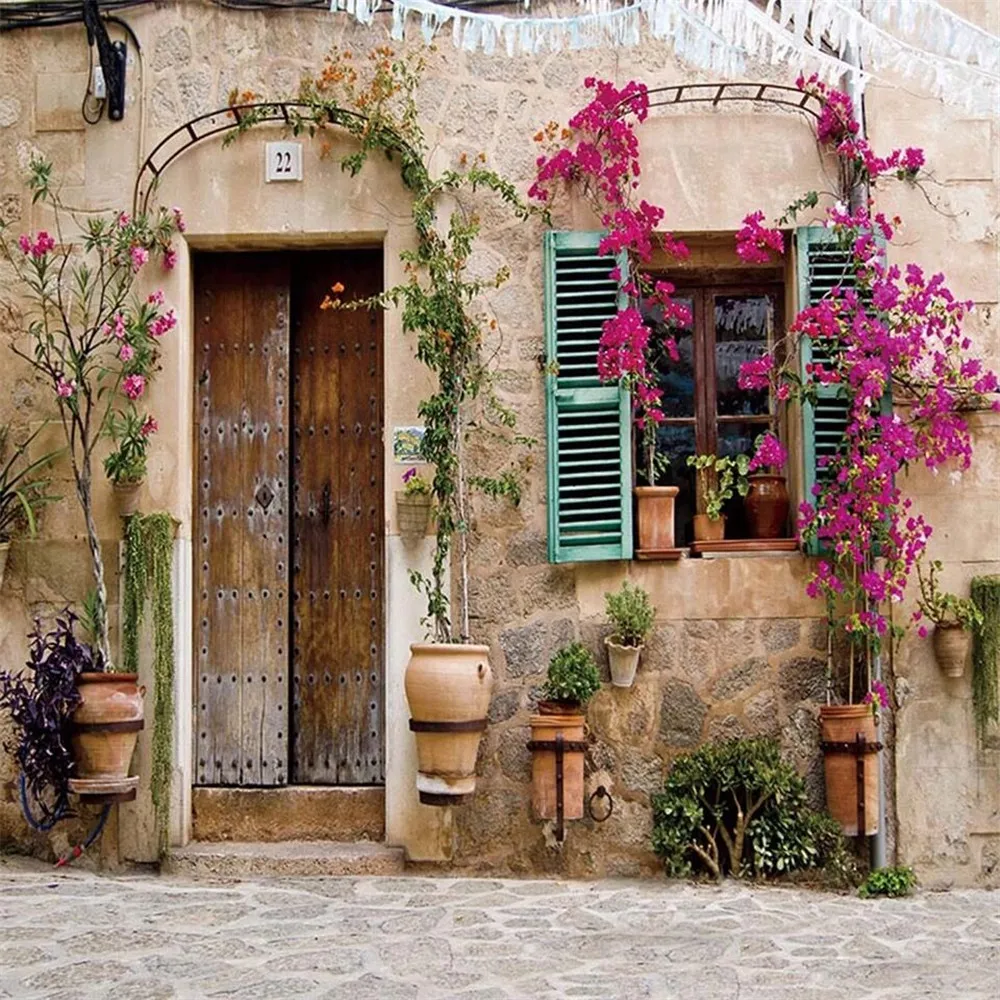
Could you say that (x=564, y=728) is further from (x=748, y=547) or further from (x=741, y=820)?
(x=748, y=547)

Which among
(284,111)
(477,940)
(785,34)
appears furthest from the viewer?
(284,111)

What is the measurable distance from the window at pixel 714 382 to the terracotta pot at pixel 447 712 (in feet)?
4.17

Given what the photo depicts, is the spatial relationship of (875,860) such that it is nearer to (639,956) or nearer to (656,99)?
(639,956)

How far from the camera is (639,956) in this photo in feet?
16.7

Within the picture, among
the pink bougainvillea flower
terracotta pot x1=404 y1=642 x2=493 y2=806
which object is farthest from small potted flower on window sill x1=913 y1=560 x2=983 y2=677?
the pink bougainvillea flower

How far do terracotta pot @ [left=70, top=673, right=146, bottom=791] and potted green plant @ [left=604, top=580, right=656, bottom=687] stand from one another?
200 cm

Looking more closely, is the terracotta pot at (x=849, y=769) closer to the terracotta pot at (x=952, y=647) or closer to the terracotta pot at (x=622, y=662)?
the terracotta pot at (x=952, y=647)

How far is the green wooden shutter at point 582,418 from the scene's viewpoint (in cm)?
647

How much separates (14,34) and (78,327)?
1375 mm

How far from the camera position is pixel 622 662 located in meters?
6.36

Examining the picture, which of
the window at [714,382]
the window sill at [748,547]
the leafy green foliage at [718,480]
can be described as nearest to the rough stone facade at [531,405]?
the window sill at [748,547]

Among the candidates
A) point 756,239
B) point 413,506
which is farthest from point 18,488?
point 756,239

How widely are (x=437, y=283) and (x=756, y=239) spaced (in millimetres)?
1386

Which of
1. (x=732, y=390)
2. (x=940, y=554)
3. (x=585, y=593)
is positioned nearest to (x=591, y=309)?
(x=732, y=390)
